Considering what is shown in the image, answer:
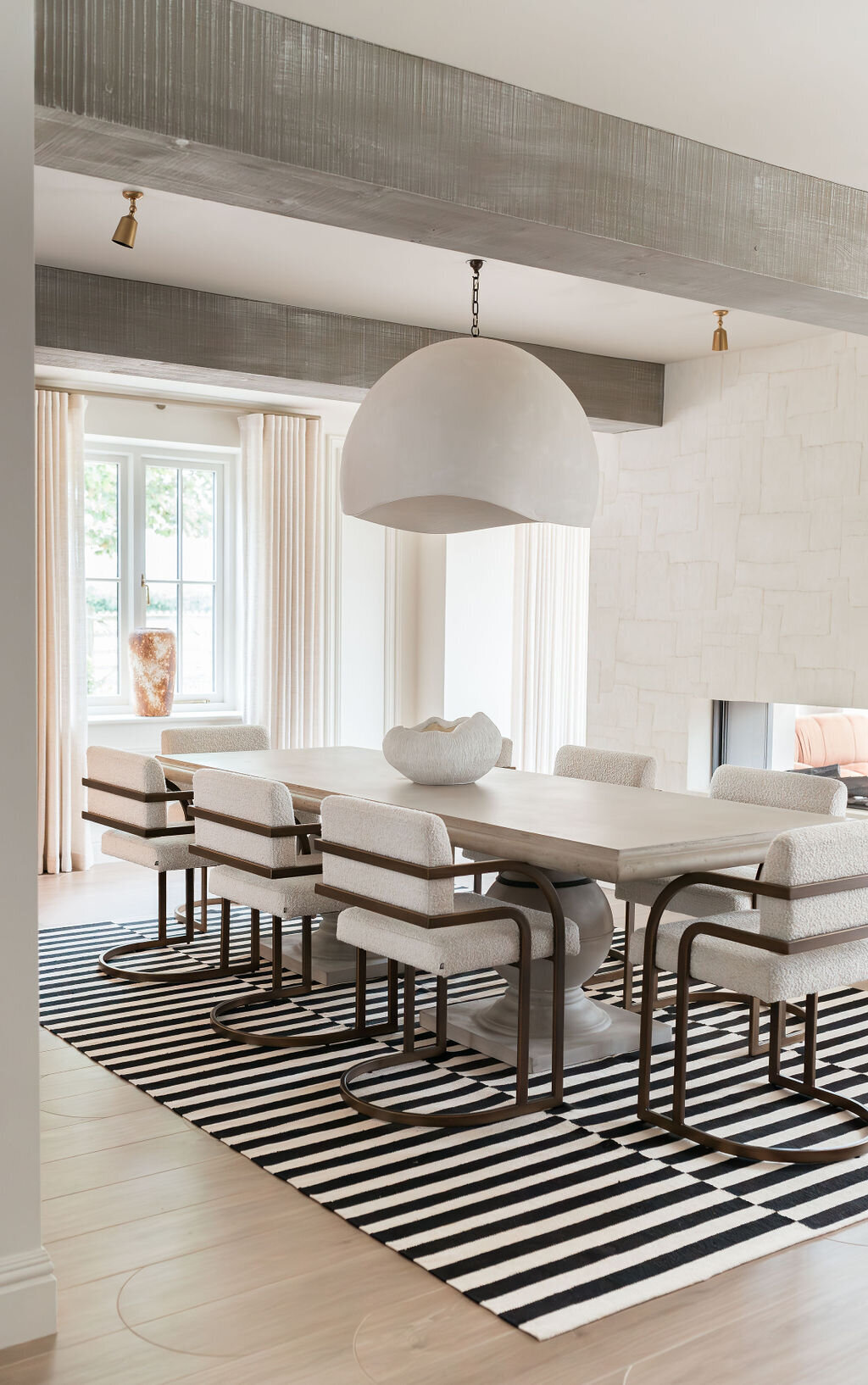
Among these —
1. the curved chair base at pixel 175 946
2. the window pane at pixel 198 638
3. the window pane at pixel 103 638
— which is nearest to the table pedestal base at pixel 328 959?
the curved chair base at pixel 175 946

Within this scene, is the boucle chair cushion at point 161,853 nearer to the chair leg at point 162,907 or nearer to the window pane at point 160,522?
→ the chair leg at point 162,907

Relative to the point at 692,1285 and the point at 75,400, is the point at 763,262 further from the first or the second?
the point at 75,400

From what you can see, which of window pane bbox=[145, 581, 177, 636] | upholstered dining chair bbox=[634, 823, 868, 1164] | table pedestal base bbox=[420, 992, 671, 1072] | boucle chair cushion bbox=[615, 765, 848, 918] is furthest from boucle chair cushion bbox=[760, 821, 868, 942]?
window pane bbox=[145, 581, 177, 636]

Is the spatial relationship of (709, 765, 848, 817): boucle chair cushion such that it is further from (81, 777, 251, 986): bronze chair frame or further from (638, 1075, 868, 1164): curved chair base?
(81, 777, 251, 986): bronze chair frame

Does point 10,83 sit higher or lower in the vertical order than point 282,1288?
higher

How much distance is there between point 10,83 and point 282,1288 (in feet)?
7.25

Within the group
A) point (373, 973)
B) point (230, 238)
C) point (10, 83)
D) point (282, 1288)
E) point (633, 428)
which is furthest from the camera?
point (633, 428)

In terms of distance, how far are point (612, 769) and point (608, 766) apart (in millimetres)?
25

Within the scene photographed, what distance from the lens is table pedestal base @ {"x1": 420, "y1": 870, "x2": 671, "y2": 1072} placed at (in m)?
3.63

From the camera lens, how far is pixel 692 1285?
234 centimetres

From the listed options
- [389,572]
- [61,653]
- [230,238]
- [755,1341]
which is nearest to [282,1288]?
[755,1341]

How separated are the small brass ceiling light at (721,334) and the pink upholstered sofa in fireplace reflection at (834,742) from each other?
1.67 m

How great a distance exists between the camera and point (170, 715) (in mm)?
6969

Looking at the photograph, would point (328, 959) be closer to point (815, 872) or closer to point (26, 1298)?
point (815, 872)
